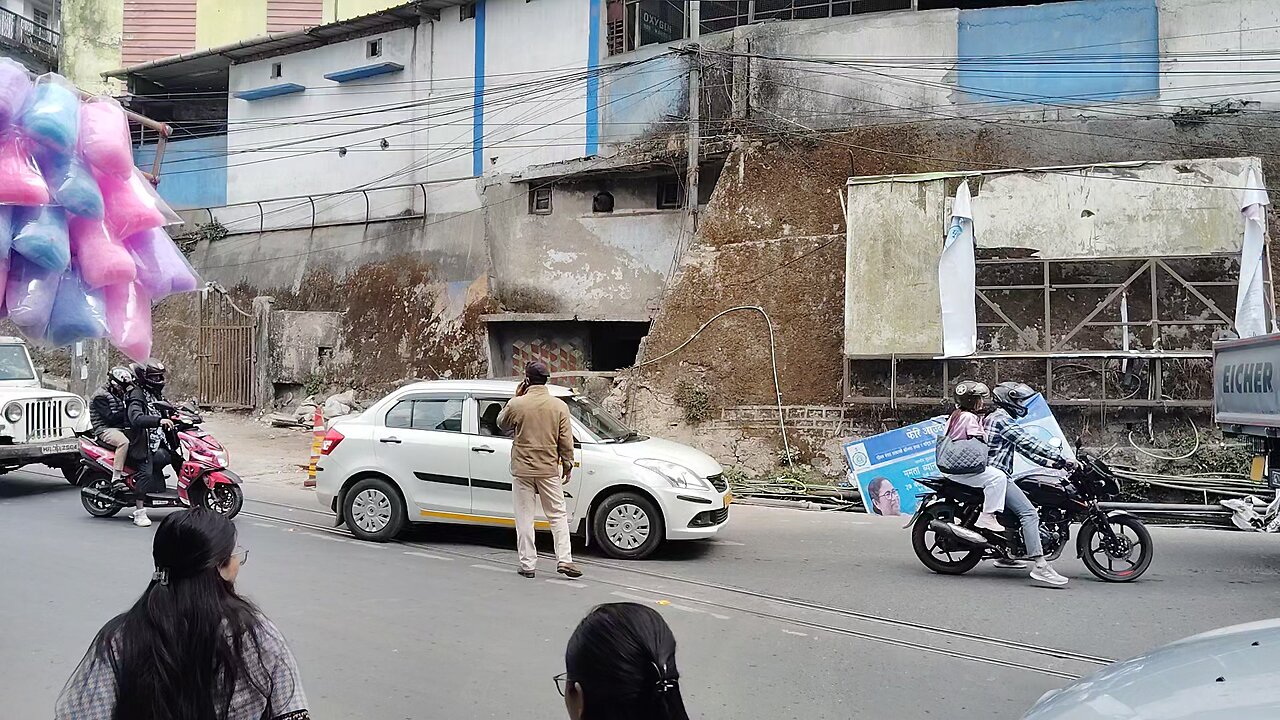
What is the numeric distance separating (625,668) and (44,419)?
12.3m

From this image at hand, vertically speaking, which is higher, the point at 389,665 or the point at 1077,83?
the point at 1077,83

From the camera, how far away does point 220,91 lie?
26750 millimetres

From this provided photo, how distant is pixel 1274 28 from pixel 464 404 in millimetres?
13901

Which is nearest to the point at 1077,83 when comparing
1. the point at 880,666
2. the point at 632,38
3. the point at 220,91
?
the point at 632,38

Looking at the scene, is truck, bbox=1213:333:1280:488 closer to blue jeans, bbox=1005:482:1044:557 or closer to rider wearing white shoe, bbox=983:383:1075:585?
rider wearing white shoe, bbox=983:383:1075:585

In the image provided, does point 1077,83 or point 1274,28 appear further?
point 1077,83

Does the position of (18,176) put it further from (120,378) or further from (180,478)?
(180,478)

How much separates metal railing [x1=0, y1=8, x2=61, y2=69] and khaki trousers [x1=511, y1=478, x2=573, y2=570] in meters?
29.7

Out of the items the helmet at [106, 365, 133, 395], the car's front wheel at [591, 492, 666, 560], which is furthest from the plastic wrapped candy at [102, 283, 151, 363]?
the helmet at [106, 365, 133, 395]

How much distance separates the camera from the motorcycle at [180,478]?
996 centimetres

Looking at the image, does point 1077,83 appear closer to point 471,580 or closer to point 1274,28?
point 1274,28

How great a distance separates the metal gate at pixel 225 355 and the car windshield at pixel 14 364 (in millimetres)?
8008

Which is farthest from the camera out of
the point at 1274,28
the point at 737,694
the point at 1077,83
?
the point at 1077,83

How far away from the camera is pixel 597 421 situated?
921 cm
